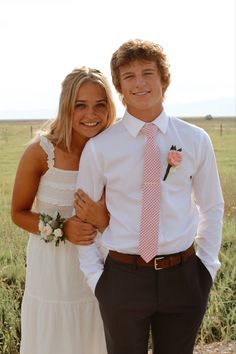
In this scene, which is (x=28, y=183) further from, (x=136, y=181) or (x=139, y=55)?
(x=139, y=55)

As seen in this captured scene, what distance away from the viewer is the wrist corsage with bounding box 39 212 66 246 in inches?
114

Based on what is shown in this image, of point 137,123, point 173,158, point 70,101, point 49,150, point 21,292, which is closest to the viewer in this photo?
point 173,158

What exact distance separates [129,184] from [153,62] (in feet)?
1.92

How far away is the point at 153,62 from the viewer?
8.77ft

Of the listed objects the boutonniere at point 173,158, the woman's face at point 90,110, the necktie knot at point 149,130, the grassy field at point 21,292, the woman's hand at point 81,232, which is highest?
the woman's face at point 90,110

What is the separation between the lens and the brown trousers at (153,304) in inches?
103

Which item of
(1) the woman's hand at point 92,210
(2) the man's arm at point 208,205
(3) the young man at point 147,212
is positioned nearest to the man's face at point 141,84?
(3) the young man at point 147,212

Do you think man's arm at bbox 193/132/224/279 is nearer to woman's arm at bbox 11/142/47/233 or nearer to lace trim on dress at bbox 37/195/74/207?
lace trim on dress at bbox 37/195/74/207

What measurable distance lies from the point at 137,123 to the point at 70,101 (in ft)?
1.32

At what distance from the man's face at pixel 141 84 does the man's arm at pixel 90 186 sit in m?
0.30

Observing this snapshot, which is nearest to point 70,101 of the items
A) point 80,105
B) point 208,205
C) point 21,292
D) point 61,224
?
point 80,105

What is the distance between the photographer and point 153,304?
2.61 metres

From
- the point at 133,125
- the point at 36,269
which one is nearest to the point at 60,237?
the point at 36,269

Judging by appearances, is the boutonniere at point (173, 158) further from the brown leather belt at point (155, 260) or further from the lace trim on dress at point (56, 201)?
the lace trim on dress at point (56, 201)
